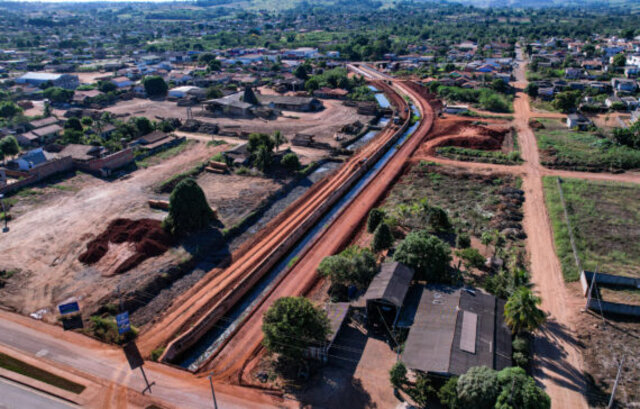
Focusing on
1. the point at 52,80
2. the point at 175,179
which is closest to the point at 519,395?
the point at 175,179

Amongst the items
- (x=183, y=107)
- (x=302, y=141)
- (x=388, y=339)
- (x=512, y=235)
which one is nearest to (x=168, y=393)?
(x=388, y=339)

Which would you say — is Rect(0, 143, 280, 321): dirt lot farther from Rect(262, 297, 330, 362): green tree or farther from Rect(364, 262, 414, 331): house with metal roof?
Rect(364, 262, 414, 331): house with metal roof

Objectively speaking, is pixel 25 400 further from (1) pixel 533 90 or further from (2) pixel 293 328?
(1) pixel 533 90

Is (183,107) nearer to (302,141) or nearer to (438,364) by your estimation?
(302,141)

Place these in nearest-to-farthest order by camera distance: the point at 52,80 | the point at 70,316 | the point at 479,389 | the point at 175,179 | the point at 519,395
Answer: the point at 519,395
the point at 479,389
the point at 70,316
the point at 175,179
the point at 52,80

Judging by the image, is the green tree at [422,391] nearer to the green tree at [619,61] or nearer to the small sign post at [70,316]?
the small sign post at [70,316]

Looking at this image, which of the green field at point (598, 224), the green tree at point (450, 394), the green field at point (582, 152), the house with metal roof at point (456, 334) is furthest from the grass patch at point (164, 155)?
the green field at point (582, 152)

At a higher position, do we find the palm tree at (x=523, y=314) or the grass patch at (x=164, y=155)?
the palm tree at (x=523, y=314)
